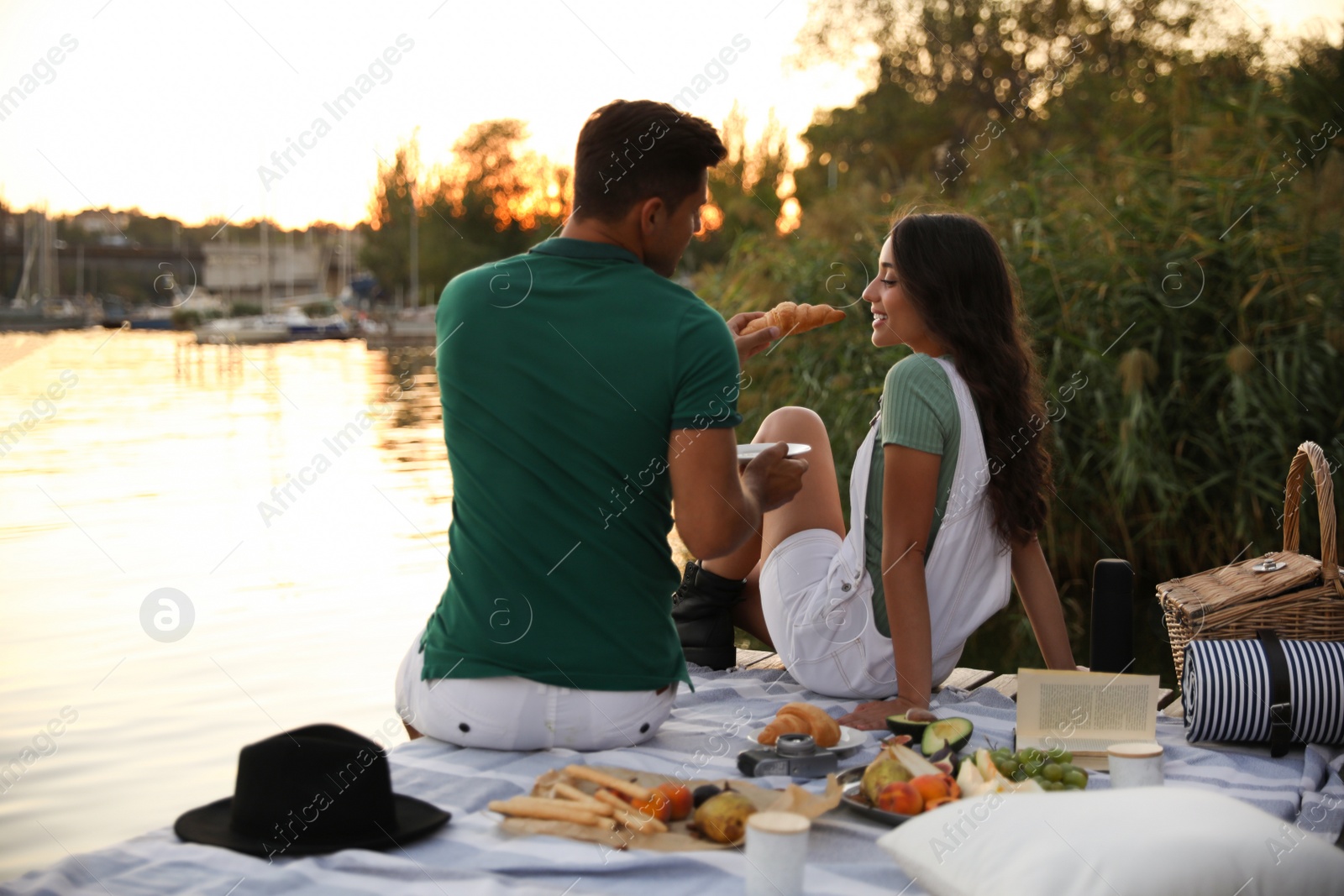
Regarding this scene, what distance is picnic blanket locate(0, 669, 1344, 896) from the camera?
2.05 m

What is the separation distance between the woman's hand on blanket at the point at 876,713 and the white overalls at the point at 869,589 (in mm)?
178

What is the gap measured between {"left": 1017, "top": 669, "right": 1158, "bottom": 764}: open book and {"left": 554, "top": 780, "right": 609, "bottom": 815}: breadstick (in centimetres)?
114

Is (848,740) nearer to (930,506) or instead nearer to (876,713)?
(876,713)

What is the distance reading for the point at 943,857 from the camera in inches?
78.7

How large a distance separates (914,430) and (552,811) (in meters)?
1.38

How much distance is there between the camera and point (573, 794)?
234cm

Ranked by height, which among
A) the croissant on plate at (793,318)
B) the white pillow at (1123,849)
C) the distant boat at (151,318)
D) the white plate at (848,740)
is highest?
the distant boat at (151,318)

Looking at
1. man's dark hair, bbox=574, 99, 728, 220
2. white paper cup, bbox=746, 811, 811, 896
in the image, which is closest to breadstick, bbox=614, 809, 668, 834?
white paper cup, bbox=746, 811, 811, 896

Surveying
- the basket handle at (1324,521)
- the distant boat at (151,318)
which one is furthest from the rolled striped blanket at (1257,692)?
the distant boat at (151,318)

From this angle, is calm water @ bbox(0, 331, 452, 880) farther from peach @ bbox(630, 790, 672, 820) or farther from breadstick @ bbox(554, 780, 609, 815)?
peach @ bbox(630, 790, 672, 820)

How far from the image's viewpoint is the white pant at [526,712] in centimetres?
264

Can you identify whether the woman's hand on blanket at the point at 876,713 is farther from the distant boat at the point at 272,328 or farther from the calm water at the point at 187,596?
the distant boat at the point at 272,328

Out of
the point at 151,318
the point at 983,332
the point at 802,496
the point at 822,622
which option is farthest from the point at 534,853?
the point at 151,318

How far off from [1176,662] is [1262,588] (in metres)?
0.40
